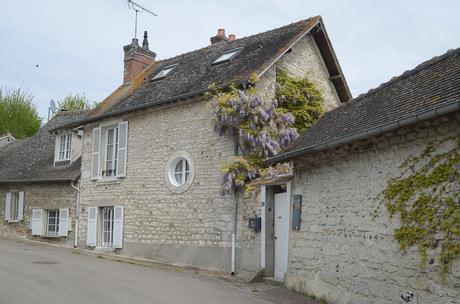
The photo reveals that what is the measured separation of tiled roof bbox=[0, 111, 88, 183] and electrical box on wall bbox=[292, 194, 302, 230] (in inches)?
397

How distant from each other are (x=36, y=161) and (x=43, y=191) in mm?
2103

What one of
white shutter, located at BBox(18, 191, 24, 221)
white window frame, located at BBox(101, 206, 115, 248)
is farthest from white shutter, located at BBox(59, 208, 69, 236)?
white shutter, located at BBox(18, 191, 24, 221)

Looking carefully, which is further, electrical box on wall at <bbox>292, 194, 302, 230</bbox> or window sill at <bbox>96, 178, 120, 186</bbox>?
window sill at <bbox>96, 178, 120, 186</bbox>

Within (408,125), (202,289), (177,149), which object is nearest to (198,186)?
(177,149)

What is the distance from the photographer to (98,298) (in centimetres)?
784

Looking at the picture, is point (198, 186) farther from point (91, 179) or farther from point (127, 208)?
point (91, 179)

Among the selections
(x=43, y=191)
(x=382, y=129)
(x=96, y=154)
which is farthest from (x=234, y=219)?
(x=43, y=191)

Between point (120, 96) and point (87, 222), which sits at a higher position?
point (120, 96)

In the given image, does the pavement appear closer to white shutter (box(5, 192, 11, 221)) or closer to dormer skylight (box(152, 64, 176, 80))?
dormer skylight (box(152, 64, 176, 80))

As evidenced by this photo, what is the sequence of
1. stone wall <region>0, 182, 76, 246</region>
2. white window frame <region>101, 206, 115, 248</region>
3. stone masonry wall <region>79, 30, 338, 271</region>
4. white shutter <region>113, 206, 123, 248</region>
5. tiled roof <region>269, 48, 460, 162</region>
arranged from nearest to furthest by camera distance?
tiled roof <region>269, 48, 460, 162</region>
stone masonry wall <region>79, 30, 338, 271</region>
white shutter <region>113, 206, 123, 248</region>
white window frame <region>101, 206, 115, 248</region>
stone wall <region>0, 182, 76, 246</region>

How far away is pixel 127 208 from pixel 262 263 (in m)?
5.70

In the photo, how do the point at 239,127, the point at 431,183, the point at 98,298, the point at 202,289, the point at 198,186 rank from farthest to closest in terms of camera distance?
1. the point at 198,186
2. the point at 239,127
3. the point at 202,289
4. the point at 98,298
5. the point at 431,183

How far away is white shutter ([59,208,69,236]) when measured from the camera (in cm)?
1762

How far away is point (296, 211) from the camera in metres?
9.70
